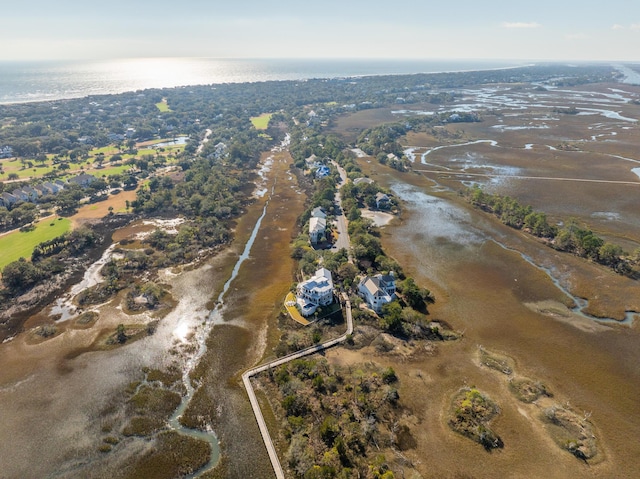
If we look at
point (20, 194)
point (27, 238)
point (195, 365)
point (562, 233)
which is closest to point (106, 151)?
point (20, 194)

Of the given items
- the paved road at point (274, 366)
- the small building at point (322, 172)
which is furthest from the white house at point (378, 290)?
the small building at point (322, 172)

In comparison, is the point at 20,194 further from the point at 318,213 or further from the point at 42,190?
the point at 318,213

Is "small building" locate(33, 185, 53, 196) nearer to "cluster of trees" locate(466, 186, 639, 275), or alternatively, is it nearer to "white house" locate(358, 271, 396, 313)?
"white house" locate(358, 271, 396, 313)

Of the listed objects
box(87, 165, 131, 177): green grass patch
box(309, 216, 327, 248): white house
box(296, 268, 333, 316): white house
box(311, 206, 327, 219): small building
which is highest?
box(87, 165, 131, 177): green grass patch

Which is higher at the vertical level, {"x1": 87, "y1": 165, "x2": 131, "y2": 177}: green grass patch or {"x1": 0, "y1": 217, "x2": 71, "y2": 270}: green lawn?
{"x1": 87, "y1": 165, "x2": 131, "y2": 177}: green grass patch

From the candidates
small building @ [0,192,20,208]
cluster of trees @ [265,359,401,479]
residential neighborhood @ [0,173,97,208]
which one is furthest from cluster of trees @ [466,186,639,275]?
small building @ [0,192,20,208]

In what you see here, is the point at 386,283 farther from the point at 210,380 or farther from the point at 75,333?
the point at 75,333
